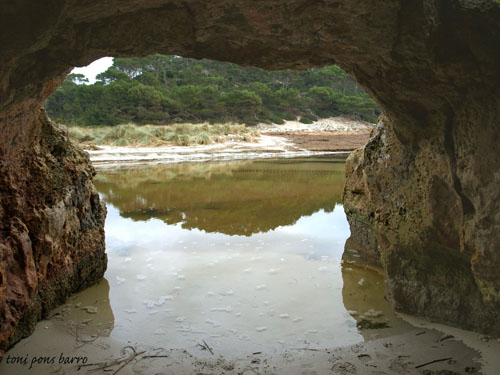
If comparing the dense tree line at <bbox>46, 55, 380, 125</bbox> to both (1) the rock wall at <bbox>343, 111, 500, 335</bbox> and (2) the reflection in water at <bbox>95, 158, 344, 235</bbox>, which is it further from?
(1) the rock wall at <bbox>343, 111, 500, 335</bbox>

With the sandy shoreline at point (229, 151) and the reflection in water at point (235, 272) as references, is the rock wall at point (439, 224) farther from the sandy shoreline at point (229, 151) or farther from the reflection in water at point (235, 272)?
the sandy shoreline at point (229, 151)

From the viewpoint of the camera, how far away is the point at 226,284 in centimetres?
451

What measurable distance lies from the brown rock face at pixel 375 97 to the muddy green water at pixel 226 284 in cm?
44

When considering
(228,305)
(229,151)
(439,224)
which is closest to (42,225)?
(228,305)

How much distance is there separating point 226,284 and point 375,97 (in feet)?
7.97

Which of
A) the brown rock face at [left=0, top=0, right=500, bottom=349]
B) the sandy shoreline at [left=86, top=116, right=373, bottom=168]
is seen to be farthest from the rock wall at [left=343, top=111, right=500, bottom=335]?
the sandy shoreline at [left=86, top=116, right=373, bottom=168]

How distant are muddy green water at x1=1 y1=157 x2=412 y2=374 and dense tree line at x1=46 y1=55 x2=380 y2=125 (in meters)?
24.2

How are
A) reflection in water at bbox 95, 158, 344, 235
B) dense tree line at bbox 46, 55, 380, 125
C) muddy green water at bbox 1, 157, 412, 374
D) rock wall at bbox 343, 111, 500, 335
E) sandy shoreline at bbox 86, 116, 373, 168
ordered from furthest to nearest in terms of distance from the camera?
1. dense tree line at bbox 46, 55, 380, 125
2. sandy shoreline at bbox 86, 116, 373, 168
3. reflection in water at bbox 95, 158, 344, 235
4. muddy green water at bbox 1, 157, 412, 374
5. rock wall at bbox 343, 111, 500, 335

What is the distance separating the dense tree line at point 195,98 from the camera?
3166 cm

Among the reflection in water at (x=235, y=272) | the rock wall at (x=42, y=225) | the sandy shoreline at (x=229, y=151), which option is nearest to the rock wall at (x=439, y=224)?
the reflection in water at (x=235, y=272)

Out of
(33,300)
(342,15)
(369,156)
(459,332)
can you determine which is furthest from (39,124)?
(459,332)

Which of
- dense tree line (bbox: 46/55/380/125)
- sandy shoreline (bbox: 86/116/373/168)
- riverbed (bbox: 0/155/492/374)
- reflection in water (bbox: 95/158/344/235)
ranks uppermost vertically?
dense tree line (bbox: 46/55/380/125)

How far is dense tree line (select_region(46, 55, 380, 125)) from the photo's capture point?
31.7 m

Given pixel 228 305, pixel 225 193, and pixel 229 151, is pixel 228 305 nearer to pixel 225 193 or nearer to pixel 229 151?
pixel 225 193
